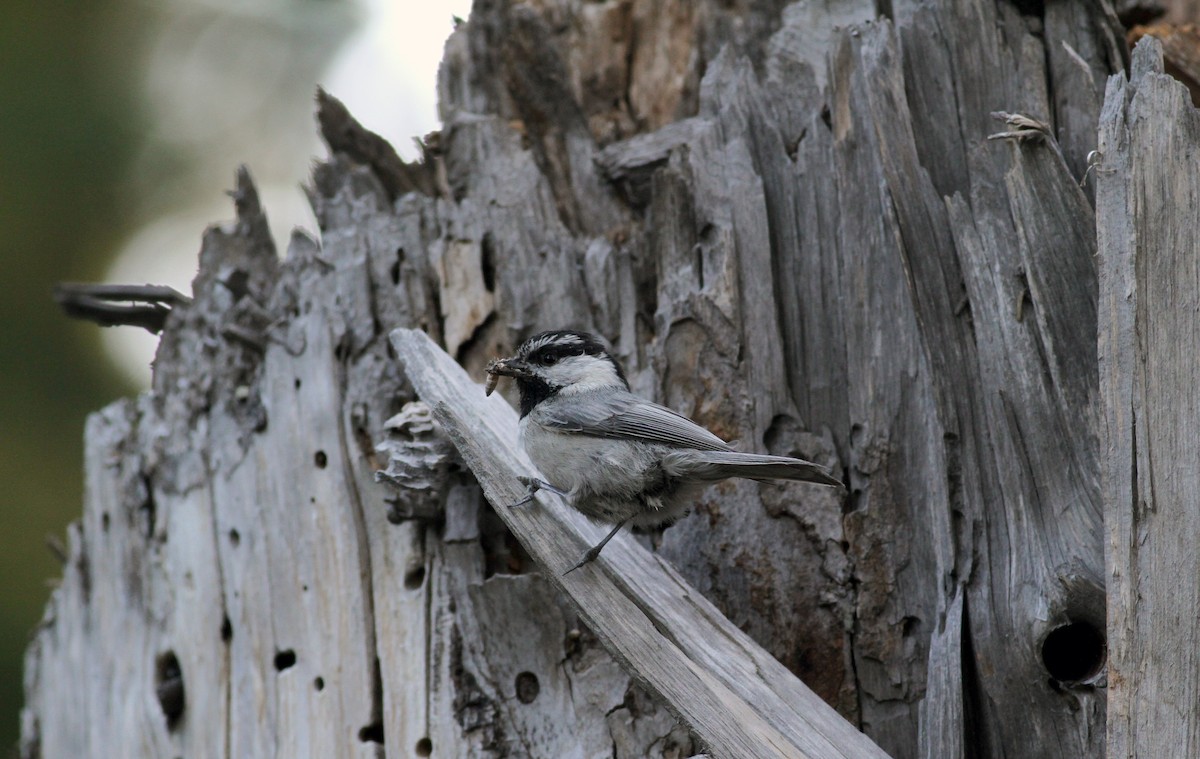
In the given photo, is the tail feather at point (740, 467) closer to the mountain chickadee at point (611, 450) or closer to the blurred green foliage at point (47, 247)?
the mountain chickadee at point (611, 450)

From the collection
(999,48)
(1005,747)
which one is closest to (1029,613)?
(1005,747)

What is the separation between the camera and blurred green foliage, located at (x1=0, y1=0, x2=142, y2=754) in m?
6.73

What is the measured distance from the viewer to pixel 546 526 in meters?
3.14

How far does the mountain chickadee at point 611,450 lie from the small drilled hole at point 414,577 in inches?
26.2

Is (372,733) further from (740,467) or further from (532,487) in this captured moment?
(740,467)

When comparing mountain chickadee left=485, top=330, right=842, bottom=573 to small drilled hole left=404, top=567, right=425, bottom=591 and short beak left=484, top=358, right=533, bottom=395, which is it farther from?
small drilled hole left=404, top=567, right=425, bottom=591

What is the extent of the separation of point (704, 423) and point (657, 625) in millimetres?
938

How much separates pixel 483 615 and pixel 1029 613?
175cm

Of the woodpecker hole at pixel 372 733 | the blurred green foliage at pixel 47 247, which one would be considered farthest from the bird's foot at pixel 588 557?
the blurred green foliage at pixel 47 247

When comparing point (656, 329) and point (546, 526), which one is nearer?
point (546, 526)

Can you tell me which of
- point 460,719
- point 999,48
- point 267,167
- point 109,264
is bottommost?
point 460,719

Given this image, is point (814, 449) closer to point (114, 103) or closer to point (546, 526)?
point (546, 526)

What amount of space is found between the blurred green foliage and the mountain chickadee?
4862 mm

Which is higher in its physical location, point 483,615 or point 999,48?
point 999,48
